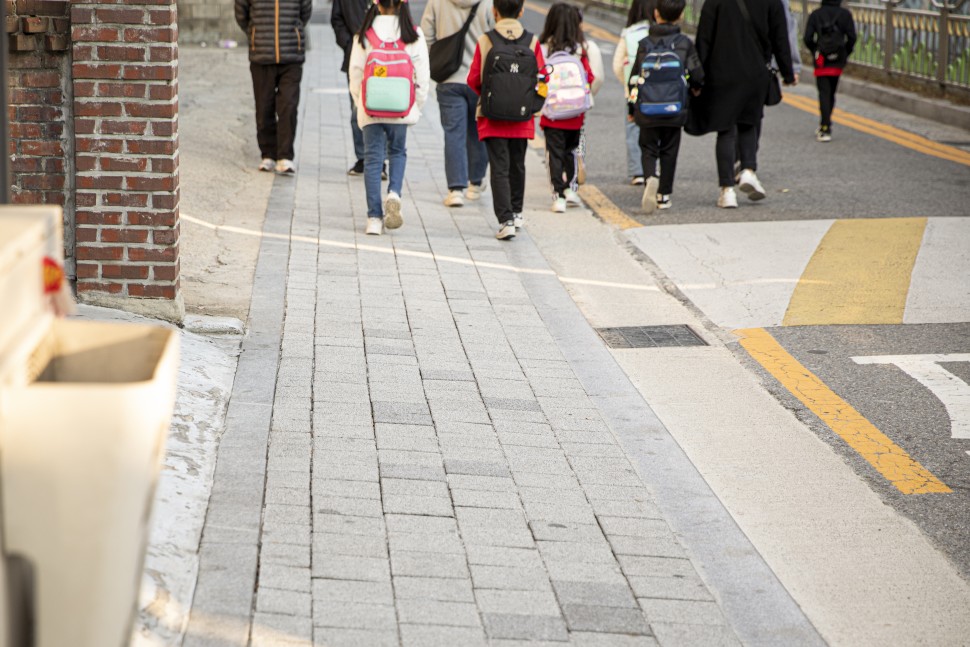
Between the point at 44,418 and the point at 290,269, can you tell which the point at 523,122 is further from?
the point at 44,418

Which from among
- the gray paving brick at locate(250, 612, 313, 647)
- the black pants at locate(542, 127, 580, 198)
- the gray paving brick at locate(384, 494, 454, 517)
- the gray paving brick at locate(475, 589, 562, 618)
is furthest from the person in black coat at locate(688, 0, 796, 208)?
the gray paving brick at locate(250, 612, 313, 647)

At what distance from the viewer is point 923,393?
5.94m

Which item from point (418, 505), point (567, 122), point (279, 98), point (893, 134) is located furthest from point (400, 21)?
point (893, 134)

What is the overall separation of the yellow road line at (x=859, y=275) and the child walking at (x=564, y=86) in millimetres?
2090

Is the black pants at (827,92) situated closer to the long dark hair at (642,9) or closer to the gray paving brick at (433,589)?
the long dark hair at (642,9)

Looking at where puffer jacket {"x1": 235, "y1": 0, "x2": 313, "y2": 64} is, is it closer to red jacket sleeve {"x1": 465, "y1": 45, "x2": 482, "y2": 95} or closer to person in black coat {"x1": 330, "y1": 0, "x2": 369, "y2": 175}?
person in black coat {"x1": 330, "y1": 0, "x2": 369, "y2": 175}

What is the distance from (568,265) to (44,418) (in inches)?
257

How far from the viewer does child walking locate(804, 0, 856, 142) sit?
44.1ft

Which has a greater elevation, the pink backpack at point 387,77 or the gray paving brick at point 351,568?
→ the pink backpack at point 387,77

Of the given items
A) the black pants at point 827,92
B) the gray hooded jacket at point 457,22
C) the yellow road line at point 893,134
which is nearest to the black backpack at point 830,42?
the black pants at point 827,92

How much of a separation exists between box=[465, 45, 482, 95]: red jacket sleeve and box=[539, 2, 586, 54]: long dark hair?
0.96 metres

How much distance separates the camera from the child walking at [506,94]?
8.58 metres

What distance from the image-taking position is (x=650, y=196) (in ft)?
32.5

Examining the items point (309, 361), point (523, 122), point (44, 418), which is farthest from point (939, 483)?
point (523, 122)
